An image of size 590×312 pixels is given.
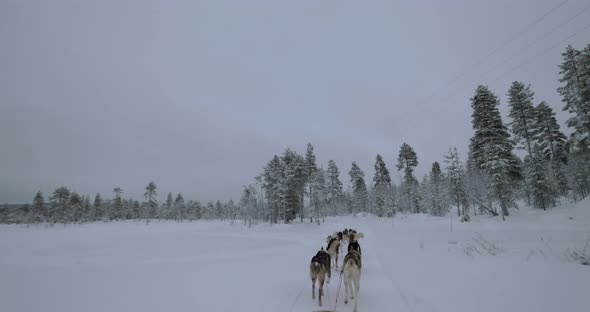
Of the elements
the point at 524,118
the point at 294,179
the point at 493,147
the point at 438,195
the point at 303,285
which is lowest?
the point at 303,285

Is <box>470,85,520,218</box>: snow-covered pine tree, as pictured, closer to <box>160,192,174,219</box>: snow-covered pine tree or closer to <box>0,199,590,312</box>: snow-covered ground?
<box>0,199,590,312</box>: snow-covered ground

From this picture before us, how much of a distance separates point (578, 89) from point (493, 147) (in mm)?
8862

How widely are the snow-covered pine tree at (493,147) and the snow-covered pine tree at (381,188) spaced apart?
104 ft

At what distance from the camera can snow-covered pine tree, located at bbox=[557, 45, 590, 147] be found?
24516 mm

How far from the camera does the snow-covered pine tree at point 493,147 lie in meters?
27.1

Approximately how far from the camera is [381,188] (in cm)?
6462

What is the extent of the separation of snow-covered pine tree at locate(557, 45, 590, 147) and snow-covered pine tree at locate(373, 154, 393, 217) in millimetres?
36424

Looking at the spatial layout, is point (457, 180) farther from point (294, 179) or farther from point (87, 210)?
point (87, 210)

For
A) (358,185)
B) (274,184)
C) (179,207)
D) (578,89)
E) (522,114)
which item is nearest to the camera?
(578,89)

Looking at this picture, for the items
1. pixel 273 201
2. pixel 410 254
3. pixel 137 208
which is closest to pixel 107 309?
pixel 410 254

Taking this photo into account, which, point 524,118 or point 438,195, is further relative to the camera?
point 438,195

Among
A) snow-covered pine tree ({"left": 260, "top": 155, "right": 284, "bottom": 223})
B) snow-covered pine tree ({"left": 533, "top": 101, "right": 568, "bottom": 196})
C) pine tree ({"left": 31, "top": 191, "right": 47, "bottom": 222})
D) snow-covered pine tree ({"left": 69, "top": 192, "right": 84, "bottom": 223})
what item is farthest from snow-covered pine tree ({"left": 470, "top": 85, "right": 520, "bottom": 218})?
pine tree ({"left": 31, "top": 191, "right": 47, "bottom": 222})

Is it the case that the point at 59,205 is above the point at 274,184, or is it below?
below

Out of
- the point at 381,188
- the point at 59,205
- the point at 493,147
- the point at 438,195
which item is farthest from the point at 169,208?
the point at 493,147
